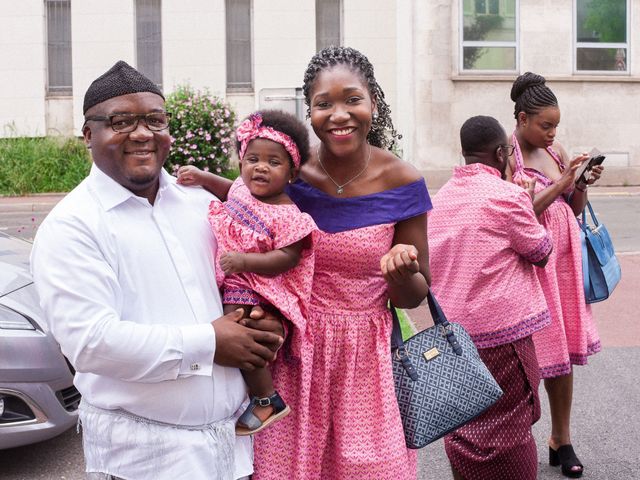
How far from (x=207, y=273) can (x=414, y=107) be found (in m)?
19.9

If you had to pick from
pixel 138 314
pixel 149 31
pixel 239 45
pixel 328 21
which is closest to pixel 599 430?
pixel 138 314

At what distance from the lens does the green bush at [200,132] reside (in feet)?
59.4

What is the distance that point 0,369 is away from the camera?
4.49 meters

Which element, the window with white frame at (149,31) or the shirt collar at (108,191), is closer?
the shirt collar at (108,191)

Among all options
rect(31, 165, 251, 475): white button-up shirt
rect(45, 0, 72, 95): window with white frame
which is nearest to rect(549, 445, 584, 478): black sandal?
rect(31, 165, 251, 475): white button-up shirt

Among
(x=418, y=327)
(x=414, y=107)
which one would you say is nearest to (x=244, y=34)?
(x=414, y=107)

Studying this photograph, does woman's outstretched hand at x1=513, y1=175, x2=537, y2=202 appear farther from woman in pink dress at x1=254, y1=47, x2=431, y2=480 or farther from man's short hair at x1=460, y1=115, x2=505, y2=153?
woman in pink dress at x1=254, y1=47, x2=431, y2=480

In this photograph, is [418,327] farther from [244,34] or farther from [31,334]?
[244,34]

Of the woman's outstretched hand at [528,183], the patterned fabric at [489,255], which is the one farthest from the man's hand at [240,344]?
the woman's outstretched hand at [528,183]

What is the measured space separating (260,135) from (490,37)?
20194 mm

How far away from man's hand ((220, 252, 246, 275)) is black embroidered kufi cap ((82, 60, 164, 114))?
534mm

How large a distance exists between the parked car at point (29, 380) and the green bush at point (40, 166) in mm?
17793

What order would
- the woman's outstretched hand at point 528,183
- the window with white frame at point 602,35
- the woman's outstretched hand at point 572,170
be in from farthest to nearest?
1. the window with white frame at point 602,35
2. the woman's outstretched hand at point 572,170
3. the woman's outstretched hand at point 528,183

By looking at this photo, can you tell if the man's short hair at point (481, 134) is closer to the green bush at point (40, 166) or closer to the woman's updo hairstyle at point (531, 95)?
the woman's updo hairstyle at point (531, 95)
